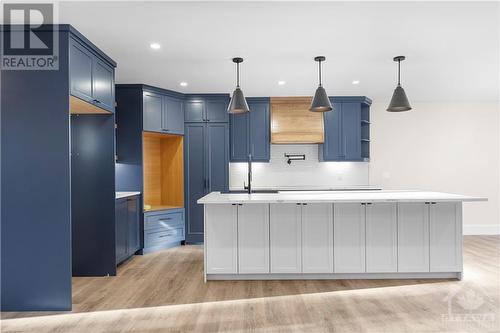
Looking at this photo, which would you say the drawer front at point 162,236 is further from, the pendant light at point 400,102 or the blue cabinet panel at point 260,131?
the pendant light at point 400,102

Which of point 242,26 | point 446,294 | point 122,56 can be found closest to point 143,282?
point 122,56

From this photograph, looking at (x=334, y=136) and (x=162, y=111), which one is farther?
(x=334, y=136)

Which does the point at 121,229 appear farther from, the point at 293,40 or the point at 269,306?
the point at 293,40

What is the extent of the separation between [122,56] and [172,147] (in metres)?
2.13

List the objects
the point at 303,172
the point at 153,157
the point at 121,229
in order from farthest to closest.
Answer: the point at 303,172
the point at 153,157
the point at 121,229

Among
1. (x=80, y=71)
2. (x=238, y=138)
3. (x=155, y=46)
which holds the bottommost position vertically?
(x=238, y=138)

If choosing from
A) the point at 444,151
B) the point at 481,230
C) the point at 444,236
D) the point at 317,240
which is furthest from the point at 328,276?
the point at 481,230

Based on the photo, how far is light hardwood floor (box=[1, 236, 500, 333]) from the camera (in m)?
2.63

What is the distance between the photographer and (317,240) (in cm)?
370

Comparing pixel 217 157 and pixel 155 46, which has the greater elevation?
pixel 155 46

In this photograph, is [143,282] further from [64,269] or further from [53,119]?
[53,119]

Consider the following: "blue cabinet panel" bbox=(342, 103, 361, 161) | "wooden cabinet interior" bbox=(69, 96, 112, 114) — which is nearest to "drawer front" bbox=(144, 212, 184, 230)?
"wooden cabinet interior" bbox=(69, 96, 112, 114)

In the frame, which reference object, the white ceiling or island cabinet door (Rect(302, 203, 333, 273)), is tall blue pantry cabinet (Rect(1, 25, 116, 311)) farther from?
island cabinet door (Rect(302, 203, 333, 273))

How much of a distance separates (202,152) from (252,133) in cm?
102
